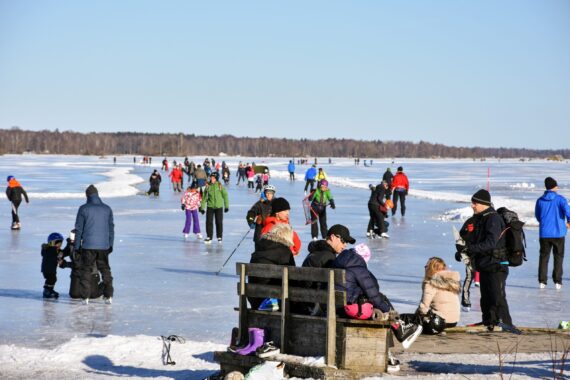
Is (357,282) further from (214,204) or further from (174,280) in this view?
(214,204)

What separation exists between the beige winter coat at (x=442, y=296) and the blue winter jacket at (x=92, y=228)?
14.4 ft

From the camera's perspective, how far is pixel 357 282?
693cm

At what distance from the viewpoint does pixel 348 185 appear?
54.2m

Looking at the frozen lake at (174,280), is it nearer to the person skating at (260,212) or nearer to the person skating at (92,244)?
the person skating at (92,244)

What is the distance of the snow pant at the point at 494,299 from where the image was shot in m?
9.19

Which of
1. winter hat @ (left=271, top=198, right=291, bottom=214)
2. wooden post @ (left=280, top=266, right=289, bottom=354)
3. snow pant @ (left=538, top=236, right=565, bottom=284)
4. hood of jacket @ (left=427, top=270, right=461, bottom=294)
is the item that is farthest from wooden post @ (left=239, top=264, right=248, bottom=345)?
snow pant @ (left=538, top=236, right=565, bottom=284)

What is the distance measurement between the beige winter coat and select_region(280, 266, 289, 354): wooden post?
2041 mm

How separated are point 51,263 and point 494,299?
565cm

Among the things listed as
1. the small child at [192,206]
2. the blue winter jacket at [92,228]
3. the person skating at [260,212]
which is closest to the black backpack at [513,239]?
the blue winter jacket at [92,228]

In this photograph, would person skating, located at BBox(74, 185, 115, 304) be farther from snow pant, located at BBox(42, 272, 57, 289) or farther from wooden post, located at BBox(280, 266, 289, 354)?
wooden post, located at BBox(280, 266, 289, 354)

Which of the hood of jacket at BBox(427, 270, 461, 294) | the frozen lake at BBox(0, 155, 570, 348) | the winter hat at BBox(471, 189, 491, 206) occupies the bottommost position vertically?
the frozen lake at BBox(0, 155, 570, 348)

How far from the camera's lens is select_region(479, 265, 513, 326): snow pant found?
9.19 m

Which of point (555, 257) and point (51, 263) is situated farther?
point (555, 257)

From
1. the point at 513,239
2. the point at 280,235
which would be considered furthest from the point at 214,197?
the point at 280,235
